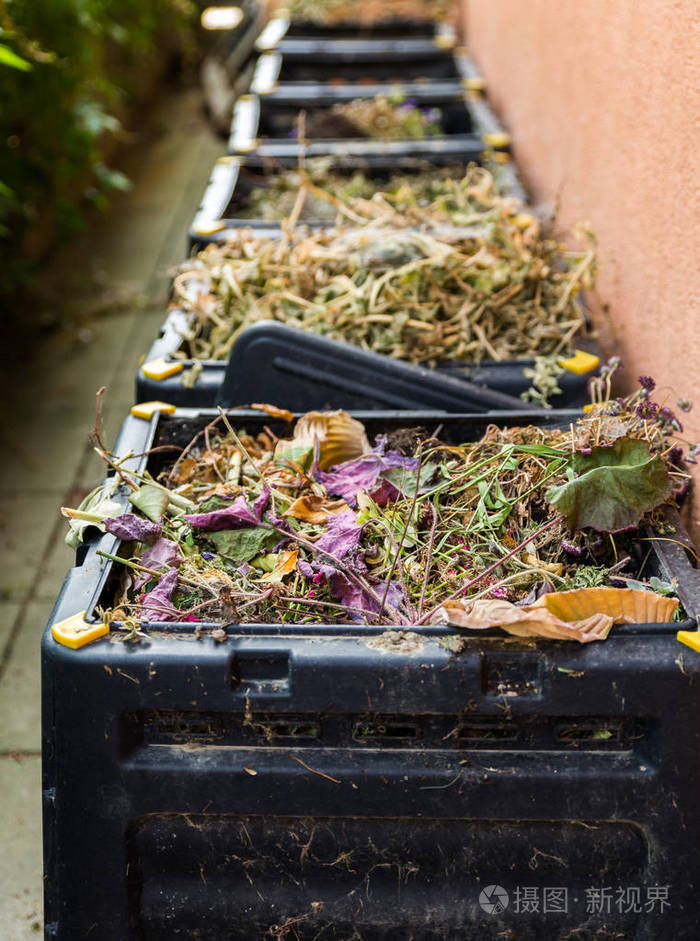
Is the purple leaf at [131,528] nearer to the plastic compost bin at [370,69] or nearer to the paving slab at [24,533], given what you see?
the paving slab at [24,533]

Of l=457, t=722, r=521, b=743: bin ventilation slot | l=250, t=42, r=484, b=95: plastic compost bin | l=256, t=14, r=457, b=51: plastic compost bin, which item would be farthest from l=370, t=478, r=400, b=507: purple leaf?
l=256, t=14, r=457, b=51: plastic compost bin

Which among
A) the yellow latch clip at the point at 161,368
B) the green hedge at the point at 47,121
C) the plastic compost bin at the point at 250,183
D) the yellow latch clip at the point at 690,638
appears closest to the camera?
the yellow latch clip at the point at 690,638

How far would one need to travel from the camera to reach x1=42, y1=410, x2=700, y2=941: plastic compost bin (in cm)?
149

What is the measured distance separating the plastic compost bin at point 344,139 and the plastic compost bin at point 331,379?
1.48m

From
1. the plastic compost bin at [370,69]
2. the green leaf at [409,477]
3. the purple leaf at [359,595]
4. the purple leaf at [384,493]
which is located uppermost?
Result: the plastic compost bin at [370,69]

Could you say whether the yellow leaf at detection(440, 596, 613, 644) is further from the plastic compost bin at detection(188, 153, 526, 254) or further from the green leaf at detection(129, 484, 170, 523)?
the plastic compost bin at detection(188, 153, 526, 254)

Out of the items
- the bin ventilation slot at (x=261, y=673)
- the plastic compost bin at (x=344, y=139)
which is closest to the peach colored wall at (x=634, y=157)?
the plastic compost bin at (x=344, y=139)

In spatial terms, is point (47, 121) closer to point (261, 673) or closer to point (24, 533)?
point (24, 533)

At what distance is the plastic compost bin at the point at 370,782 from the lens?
1493 millimetres

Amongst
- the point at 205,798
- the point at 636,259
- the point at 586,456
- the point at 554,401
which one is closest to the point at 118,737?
the point at 205,798


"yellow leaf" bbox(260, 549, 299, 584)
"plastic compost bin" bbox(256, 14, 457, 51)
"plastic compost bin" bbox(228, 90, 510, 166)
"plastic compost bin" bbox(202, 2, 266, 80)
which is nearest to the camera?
"yellow leaf" bbox(260, 549, 299, 584)

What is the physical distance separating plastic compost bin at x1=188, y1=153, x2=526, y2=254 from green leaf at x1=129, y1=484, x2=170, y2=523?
57.8 inches

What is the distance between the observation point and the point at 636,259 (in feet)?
7.92

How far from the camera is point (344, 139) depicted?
4414 mm
